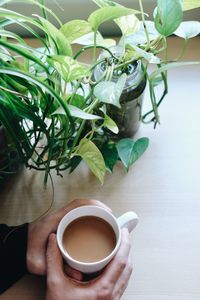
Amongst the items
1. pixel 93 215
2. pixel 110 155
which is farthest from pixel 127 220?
pixel 110 155

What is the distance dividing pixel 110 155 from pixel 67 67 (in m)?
0.24

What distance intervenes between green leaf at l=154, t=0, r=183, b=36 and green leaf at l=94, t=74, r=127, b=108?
0.10 metres

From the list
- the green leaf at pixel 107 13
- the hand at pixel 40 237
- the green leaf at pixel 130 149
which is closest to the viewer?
the green leaf at pixel 107 13

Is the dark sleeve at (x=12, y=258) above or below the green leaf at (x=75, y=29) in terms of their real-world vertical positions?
below

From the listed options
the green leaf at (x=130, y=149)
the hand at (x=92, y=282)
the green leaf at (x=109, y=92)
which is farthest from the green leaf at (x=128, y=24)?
the hand at (x=92, y=282)

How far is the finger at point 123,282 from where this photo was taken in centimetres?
58

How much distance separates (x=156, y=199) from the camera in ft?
2.34

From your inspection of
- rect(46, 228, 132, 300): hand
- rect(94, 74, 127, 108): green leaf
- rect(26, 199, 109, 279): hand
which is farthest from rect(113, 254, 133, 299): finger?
rect(94, 74, 127, 108): green leaf

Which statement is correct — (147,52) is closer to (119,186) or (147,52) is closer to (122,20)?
(122,20)

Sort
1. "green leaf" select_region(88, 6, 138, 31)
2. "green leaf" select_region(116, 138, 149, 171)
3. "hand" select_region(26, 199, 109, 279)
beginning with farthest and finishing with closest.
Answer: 1. "green leaf" select_region(116, 138, 149, 171)
2. "hand" select_region(26, 199, 109, 279)
3. "green leaf" select_region(88, 6, 138, 31)

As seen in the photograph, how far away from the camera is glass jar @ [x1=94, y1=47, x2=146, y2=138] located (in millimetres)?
650

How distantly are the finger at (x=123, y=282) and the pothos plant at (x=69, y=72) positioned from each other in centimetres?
14

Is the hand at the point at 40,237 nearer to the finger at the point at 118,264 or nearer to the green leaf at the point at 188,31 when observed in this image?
the finger at the point at 118,264

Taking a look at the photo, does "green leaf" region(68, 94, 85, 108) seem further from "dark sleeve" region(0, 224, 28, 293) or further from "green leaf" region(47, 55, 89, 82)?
"dark sleeve" region(0, 224, 28, 293)
